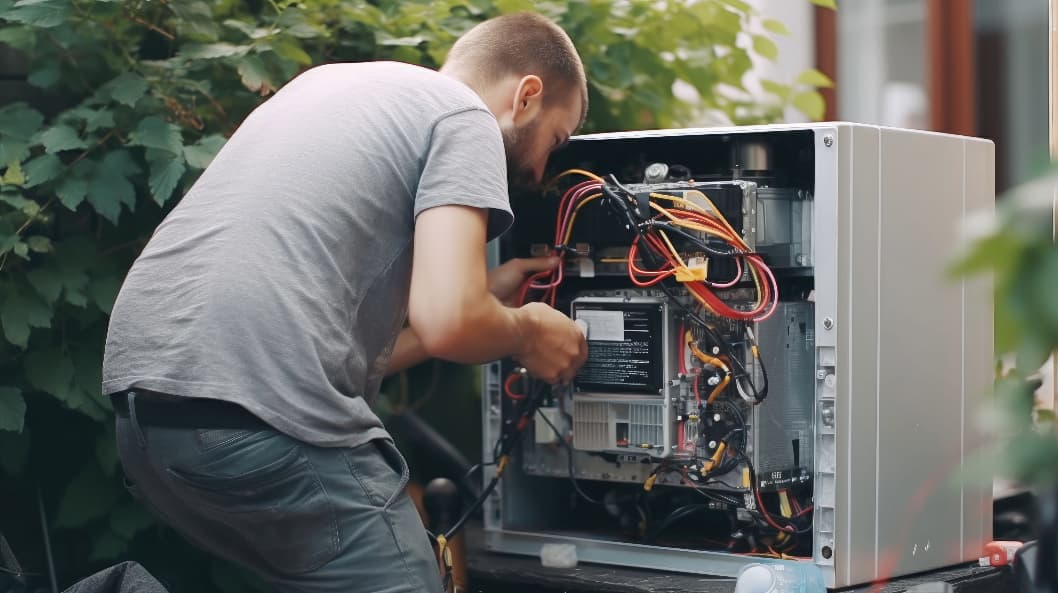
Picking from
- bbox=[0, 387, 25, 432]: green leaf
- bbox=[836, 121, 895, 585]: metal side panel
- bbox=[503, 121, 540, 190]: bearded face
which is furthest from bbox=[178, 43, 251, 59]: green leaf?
bbox=[836, 121, 895, 585]: metal side panel

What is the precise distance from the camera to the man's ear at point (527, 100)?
7.64 ft

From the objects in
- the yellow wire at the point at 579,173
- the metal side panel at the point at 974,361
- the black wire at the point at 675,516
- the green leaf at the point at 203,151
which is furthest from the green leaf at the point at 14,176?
the metal side panel at the point at 974,361

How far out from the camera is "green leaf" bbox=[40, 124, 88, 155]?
250 cm

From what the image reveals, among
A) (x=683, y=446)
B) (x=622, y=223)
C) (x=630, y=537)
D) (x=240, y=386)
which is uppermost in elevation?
(x=622, y=223)

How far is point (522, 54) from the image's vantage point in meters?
2.34

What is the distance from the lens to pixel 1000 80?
17.1ft

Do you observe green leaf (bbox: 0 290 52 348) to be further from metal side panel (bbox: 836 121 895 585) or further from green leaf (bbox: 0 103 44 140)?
metal side panel (bbox: 836 121 895 585)

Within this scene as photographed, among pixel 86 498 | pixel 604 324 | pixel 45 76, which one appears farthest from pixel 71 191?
pixel 604 324

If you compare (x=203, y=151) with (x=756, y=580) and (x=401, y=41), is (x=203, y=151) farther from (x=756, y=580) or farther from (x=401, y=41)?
(x=756, y=580)

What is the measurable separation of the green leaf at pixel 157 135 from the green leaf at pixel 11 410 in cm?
55

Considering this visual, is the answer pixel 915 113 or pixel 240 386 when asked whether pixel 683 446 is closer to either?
pixel 240 386

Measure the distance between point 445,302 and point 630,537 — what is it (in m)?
0.92

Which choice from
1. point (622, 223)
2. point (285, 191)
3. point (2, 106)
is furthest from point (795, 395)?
point (2, 106)

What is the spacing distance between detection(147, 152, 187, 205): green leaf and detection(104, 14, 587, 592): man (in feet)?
1.35
